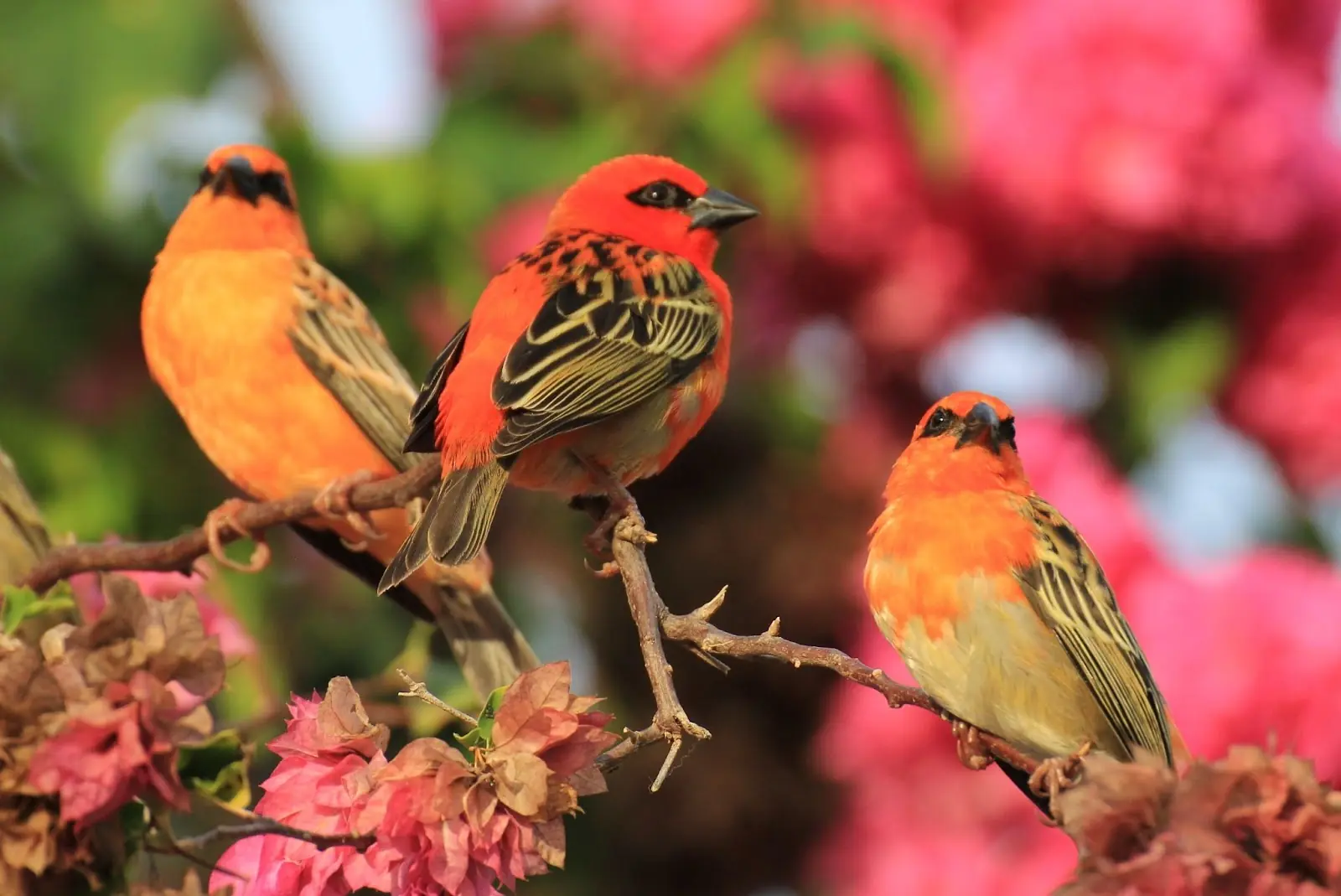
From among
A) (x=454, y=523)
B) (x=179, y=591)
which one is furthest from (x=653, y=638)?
(x=179, y=591)

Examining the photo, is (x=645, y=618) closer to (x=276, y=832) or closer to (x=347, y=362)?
(x=276, y=832)

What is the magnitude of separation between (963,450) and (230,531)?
3.99 feet

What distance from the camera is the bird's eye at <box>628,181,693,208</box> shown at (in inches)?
135

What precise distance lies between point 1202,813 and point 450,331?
11.0 feet

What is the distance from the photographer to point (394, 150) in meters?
4.87

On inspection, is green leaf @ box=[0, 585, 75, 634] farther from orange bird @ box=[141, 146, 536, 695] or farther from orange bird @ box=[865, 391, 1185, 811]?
orange bird @ box=[141, 146, 536, 695]

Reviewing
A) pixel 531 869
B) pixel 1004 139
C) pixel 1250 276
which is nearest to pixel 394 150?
pixel 1004 139

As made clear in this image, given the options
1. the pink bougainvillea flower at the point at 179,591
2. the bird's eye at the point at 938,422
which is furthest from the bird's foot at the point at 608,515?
the pink bougainvillea flower at the point at 179,591

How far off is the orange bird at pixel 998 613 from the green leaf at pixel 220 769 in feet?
3.20

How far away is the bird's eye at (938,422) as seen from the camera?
2.91 meters

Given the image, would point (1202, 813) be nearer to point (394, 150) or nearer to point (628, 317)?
point (628, 317)

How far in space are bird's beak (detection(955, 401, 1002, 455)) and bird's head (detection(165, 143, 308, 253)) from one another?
1.78 meters

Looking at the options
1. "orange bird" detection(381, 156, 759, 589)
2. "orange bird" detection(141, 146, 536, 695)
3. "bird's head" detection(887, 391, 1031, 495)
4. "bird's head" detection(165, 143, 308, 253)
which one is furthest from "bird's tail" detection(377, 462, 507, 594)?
"bird's head" detection(165, 143, 308, 253)

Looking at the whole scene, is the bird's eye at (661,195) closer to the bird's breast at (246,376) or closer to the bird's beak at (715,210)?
the bird's beak at (715,210)
